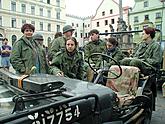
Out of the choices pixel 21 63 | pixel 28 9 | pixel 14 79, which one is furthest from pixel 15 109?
pixel 28 9

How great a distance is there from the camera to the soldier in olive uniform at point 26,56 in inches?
171

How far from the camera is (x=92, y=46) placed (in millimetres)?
6051

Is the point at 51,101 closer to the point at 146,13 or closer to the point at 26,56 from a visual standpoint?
the point at 26,56

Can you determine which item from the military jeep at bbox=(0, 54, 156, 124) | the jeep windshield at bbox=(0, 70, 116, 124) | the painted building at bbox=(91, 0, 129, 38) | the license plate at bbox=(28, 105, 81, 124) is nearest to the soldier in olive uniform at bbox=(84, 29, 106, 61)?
the military jeep at bbox=(0, 54, 156, 124)

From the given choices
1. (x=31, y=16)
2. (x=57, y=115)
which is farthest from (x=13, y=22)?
(x=57, y=115)

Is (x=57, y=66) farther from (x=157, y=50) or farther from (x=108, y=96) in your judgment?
(x=157, y=50)

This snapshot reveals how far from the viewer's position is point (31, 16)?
165 feet

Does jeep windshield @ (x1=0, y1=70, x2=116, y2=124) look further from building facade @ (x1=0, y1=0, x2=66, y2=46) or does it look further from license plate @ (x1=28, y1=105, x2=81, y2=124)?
building facade @ (x1=0, y1=0, x2=66, y2=46)

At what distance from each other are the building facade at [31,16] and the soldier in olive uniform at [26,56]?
39.9 m

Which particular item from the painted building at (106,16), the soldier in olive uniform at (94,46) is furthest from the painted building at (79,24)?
the soldier in olive uniform at (94,46)

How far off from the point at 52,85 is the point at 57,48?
3921 millimetres

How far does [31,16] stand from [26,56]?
47.7 m

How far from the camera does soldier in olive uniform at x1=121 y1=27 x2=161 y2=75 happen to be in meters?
4.46

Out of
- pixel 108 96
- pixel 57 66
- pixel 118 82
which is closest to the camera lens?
pixel 108 96
